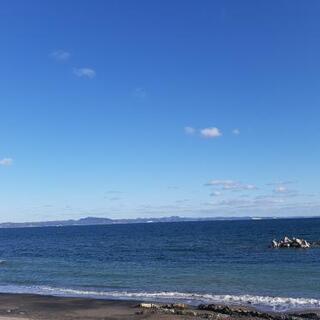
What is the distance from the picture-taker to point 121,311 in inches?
1132

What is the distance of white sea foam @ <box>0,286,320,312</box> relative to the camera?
29798 mm

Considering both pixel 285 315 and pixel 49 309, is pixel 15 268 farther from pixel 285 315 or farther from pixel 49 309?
pixel 285 315

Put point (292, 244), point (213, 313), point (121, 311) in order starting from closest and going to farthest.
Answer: point (213, 313)
point (121, 311)
point (292, 244)

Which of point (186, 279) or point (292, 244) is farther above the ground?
point (292, 244)

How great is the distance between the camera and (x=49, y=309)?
30094mm

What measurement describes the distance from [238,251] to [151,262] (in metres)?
17.3

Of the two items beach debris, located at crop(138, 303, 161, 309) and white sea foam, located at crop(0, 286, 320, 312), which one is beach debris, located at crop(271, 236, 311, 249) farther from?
beach debris, located at crop(138, 303, 161, 309)

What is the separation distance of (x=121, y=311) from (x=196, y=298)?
19.7ft

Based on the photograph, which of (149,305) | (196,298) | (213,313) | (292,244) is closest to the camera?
(213,313)

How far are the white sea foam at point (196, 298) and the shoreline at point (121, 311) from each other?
1.44 m

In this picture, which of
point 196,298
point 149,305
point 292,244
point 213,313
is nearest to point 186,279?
point 196,298

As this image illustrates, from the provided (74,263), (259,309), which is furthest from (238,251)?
(259,309)

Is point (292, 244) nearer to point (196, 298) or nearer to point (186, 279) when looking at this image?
point (186, 279)

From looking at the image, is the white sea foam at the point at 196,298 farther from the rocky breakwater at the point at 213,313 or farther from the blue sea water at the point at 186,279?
the rocky breakwater at the point at 213,313
